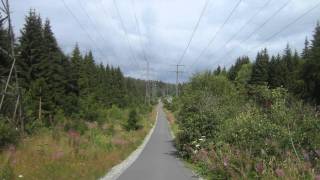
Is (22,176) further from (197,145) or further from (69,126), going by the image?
(69,126)

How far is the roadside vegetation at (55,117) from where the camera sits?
19.7 meters

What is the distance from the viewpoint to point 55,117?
5203 centimetres

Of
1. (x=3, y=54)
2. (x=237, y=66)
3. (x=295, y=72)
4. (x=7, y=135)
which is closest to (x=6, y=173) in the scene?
(x=7, y=135)

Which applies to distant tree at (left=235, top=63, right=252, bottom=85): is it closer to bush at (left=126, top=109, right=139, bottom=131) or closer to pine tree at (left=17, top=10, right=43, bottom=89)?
bush at (left=126, top=109, right=139, bottom=131)

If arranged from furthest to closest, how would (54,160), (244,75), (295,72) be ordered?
(244,75) → (295,72) → (54,160)

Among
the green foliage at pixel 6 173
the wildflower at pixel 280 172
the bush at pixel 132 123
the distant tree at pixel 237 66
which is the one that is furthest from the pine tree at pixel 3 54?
the distant tree at pixel 237 66

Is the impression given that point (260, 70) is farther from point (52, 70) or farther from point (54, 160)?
point (54, 160)

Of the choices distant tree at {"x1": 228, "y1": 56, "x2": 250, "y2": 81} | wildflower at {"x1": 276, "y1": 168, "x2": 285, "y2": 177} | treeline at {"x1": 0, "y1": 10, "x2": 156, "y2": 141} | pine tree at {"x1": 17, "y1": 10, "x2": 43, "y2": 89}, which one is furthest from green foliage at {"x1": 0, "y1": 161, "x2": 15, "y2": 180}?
distant tree at {"x1": 228, "y1": 56, "x2": 250, "y2": 81}

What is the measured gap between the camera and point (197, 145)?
30359mm

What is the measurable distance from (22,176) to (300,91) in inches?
2803

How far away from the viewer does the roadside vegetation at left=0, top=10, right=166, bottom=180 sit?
19719 millimetres

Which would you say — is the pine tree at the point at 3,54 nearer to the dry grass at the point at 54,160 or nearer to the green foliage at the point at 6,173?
the dry grass at the point at 54,160

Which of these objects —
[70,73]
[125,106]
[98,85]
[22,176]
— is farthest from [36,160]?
[125,106]

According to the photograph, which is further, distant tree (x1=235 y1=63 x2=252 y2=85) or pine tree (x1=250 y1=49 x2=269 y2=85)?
distant tree (x1=235 y1=63 x2=252 y2=85)
